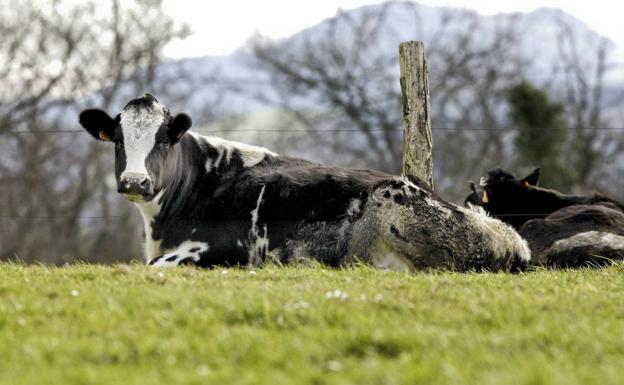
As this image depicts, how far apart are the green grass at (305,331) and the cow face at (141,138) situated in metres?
2.04

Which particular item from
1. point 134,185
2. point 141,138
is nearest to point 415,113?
point 141,138

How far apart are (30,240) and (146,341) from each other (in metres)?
33.3

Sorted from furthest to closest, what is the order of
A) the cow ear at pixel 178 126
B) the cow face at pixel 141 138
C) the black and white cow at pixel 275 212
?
1. the cow ear at pixel 178 126
2. the black and white cow at pixel 275 212
3. the cow face at pixel 141 138

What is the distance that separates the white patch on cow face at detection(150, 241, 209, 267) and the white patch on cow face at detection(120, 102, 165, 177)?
99 centimetres

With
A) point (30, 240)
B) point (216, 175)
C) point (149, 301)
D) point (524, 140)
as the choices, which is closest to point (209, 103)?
point (30, 240)

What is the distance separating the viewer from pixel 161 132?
977 centimetres

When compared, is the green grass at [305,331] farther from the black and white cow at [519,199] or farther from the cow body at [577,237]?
the black and white cow at [519,199]

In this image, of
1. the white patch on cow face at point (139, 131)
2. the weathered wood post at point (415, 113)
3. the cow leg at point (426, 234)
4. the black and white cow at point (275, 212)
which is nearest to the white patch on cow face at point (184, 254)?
the black and white cow at point (275, 212)

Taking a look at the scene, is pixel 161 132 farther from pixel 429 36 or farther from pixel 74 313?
pixel 429 36

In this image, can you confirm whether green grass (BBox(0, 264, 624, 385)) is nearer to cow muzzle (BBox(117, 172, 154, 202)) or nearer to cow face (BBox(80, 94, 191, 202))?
cow muzzle (BBox(117, 172, 154, 202))

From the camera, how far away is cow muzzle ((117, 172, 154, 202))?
9.12 m

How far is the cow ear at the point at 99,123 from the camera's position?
10078mm

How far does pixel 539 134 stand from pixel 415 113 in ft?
91.6

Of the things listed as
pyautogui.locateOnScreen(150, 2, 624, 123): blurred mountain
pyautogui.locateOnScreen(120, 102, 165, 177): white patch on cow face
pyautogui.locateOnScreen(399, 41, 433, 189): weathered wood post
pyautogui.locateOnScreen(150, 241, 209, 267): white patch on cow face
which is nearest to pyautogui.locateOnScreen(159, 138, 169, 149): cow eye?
pyautogui.locateOnScreen(120, 102, 165, 177): white patch on cow face
